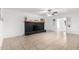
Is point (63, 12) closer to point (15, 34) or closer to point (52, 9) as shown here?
point (52, 9)

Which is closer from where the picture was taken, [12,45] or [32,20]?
[12,45]

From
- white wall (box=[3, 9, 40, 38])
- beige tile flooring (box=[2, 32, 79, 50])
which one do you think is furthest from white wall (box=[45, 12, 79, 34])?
white wall (box=[3, 9, 40, 38])

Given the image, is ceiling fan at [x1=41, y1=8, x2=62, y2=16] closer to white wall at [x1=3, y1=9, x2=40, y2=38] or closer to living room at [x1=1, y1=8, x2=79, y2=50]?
living room at [x1=1, y1=8, x2=79, y2=50]

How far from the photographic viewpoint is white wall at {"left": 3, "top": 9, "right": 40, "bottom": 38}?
1.69 m

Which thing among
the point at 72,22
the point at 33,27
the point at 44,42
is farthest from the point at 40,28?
the point at 72,22

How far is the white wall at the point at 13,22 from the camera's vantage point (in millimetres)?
1692

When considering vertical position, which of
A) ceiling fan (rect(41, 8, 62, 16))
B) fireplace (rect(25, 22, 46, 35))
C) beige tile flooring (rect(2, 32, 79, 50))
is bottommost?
beige tile flooring (rect(2, 32, 79, 50))

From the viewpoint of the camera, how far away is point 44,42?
5.88 ft

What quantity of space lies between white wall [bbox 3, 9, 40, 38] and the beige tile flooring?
0.12 meters

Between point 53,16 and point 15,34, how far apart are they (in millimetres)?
853

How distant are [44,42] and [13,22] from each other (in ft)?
2.39

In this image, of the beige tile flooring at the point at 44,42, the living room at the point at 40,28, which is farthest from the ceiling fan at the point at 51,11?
the beige tile flooring at the point at 44,42
